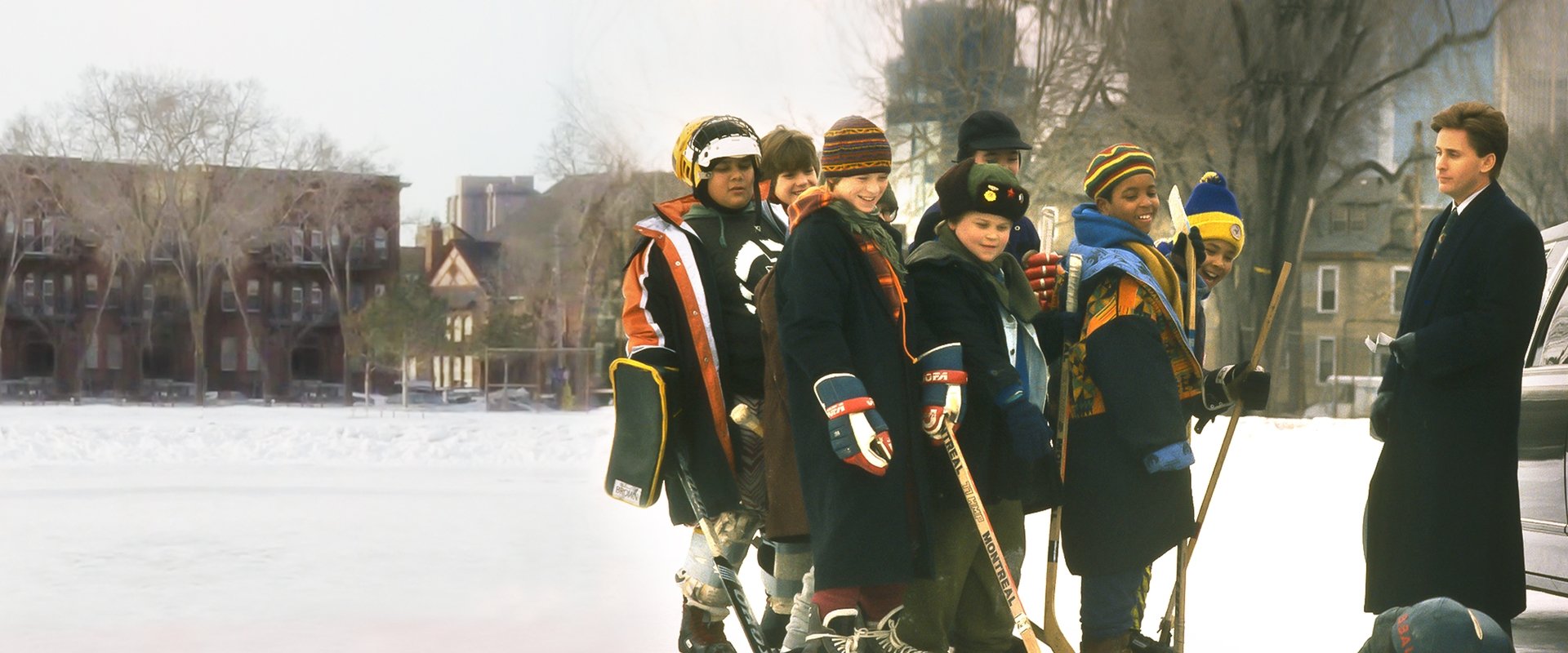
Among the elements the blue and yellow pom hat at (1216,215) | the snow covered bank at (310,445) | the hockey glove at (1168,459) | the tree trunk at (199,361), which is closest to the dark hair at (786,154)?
the blue and yellow pom hat at (1216,215)

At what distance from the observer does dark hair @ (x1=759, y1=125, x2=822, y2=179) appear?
19.1 ft

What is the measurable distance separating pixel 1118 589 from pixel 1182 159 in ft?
72.6

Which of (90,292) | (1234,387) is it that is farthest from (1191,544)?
(90,292)

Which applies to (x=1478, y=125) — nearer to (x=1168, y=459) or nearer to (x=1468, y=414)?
(x=1468, y=414)

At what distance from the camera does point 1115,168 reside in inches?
201

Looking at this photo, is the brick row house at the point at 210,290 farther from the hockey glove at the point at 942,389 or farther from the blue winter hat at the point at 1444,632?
the blue winter hat at the point at 1444,632

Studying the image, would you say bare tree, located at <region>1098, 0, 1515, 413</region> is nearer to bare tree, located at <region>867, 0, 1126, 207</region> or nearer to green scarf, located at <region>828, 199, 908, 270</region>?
bare tree, located at <region>867, 0, 1126, 207</region>

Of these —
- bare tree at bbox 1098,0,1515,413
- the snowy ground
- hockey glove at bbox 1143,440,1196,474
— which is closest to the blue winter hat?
hockey glove at bbox 1143,440,1196,474

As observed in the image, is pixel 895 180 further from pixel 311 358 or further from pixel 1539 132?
pixel 311 358

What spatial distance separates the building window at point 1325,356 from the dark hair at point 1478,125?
60026mm

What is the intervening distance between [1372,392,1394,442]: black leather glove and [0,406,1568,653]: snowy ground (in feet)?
3.84

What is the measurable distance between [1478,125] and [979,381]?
1656 mm

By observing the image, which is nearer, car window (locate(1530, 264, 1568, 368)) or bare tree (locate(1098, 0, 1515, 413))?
car window (locate(1530, 264, 1568, 368))

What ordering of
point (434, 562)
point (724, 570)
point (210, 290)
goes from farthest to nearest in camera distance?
point (210, 290) < point (434, 562) < point (724, 570)
